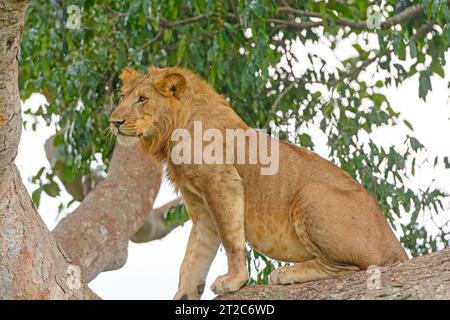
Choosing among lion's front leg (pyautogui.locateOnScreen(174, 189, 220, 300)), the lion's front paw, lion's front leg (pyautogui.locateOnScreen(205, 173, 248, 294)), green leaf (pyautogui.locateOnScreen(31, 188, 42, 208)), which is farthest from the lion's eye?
green leaf (pyautogui.locateOnScreen(31, 188, 42, 208))

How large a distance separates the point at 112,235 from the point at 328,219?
3.02 meters

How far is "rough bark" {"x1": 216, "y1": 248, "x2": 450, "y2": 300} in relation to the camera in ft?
14.7

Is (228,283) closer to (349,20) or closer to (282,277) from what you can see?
(282,277)

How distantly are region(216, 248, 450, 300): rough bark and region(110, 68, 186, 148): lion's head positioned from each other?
1.03m

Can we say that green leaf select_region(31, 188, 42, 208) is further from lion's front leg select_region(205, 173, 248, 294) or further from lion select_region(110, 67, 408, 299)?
lion's front leg select_region(205, 173, 248, 294)

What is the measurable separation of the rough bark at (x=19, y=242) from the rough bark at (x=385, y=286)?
2.85 ft

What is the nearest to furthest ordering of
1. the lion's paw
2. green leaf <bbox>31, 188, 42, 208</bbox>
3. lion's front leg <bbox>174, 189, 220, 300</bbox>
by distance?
the lion's paw
lion's front leg <bbox>174, 189, 220, 300</bbox>
green leaf <bbox>31, 188, 42, 208</bbox>

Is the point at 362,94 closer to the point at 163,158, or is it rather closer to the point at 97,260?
the point at 97,260

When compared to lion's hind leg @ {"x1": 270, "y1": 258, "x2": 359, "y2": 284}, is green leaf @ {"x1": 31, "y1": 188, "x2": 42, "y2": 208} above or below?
above

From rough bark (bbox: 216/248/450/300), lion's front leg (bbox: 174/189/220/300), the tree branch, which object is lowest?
rough bark (bbox: 216/248/450/300)

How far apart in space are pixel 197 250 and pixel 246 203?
1.20 ft

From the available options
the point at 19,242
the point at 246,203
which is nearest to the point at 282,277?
the point at 246,203

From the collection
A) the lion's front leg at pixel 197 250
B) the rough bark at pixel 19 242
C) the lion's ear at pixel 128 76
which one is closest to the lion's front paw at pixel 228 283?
the lion's front leg at pixel 197 250
